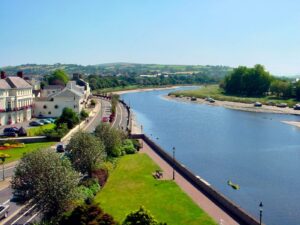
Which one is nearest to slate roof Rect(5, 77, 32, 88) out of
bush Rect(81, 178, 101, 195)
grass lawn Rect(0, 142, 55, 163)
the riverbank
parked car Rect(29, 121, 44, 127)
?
parked car Rect(29, 121, 44, 127)

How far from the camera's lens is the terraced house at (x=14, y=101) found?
73.2 m

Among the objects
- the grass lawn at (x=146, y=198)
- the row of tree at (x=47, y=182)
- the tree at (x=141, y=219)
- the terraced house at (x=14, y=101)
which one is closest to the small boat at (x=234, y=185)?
the grass lawn at (x=146, y=198)

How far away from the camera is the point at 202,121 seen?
102812 mm

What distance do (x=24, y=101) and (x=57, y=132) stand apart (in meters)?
21.0

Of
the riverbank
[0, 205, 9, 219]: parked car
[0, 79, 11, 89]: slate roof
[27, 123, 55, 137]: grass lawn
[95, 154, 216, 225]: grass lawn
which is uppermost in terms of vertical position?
[0, 79, 11, 89]: slate roof

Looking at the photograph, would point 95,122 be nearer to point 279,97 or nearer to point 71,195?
point 71,195

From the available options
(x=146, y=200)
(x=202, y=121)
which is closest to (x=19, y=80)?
(x=202, y=121)

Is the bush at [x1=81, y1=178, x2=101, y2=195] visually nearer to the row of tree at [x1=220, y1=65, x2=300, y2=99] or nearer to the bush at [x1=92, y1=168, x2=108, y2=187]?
the bush at [x1=92, y1=168, x2=108, y2=187]

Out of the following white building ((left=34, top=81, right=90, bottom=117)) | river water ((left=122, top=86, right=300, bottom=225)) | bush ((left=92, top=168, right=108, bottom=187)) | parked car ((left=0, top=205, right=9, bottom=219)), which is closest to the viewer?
parked car ((left=0, top=205, right=9, bottom=219))

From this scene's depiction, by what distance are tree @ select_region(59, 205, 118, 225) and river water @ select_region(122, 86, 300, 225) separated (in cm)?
1879

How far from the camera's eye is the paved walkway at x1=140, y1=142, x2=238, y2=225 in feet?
107

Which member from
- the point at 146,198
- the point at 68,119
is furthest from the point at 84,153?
the point at 68,119

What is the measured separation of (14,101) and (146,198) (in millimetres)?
46706

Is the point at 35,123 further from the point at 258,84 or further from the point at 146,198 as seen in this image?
the point at 258,84
